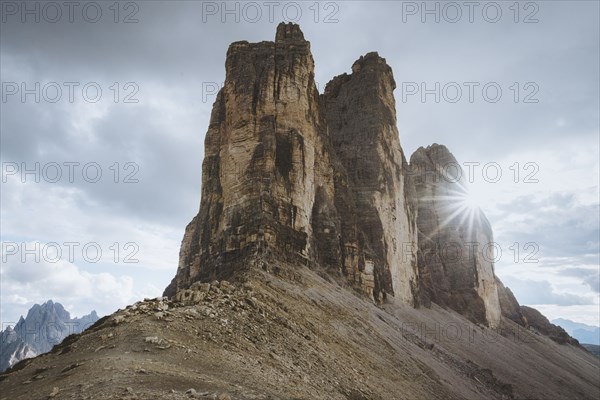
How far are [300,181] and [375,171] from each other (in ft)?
73.6

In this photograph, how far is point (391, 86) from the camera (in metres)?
73.4

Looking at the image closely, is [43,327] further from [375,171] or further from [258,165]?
[258,165]

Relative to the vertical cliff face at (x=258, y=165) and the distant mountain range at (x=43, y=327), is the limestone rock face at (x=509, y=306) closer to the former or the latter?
the vertical cliff face at (x=258, y=165)

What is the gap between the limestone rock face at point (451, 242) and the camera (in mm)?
78750

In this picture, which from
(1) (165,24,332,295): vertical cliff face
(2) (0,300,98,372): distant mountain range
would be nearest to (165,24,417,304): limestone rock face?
(1) (165,24,332,295): vertical cliff face

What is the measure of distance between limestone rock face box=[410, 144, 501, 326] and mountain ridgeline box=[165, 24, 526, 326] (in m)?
8.67

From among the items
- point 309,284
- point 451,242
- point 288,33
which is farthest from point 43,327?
point 309,284

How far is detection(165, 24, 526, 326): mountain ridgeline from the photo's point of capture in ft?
120

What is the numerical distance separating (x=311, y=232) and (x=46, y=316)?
145501mm

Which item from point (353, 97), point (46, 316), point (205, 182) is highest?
point (353, 97)

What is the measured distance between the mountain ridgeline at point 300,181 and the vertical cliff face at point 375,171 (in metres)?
0.17

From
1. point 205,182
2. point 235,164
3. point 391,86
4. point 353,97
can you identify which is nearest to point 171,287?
point 205,182

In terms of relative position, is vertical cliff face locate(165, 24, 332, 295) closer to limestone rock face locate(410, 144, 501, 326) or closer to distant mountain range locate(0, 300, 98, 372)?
limestone rock face locate(410, 144, 501, 326)

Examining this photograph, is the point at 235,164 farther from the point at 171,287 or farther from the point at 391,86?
the point at 391,86
